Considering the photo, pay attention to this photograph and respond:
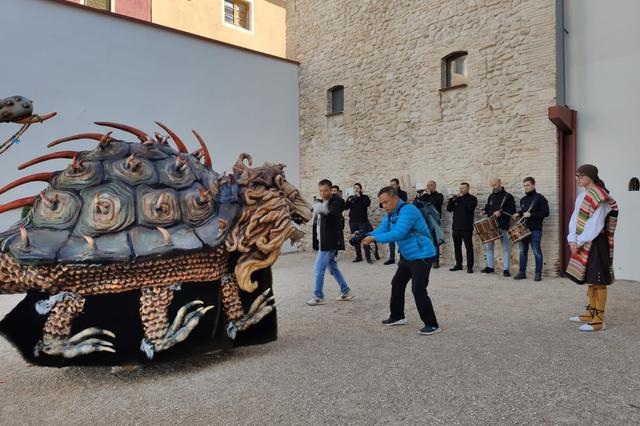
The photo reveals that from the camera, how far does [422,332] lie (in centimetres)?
481

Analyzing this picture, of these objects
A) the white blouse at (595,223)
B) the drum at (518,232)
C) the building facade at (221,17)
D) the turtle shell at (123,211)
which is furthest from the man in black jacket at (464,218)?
the building facade at (221,17)

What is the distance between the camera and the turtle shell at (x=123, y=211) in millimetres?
3254

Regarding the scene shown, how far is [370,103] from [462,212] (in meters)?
4.17

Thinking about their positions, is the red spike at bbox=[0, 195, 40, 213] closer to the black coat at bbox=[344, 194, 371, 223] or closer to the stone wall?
the black coat at bbox=[344, 194, 371, 223]

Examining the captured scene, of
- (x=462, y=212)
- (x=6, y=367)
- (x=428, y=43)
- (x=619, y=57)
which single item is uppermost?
(x=428, y=43)

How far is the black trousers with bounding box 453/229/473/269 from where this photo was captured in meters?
9.20

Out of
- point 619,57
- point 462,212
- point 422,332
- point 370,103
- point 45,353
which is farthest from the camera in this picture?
point 370,103

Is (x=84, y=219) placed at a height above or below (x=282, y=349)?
above

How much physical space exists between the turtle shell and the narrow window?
7823mm

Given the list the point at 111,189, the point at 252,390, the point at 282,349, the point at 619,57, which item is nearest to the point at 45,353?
the point at 111,189

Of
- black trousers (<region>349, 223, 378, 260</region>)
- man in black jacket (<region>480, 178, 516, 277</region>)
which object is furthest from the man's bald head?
black trousers (<region>349, 223, 378, 260</region>)

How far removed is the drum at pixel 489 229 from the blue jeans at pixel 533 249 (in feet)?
1.56

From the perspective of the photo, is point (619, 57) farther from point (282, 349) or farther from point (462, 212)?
point (282, 349)

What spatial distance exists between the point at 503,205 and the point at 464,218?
0.80m
